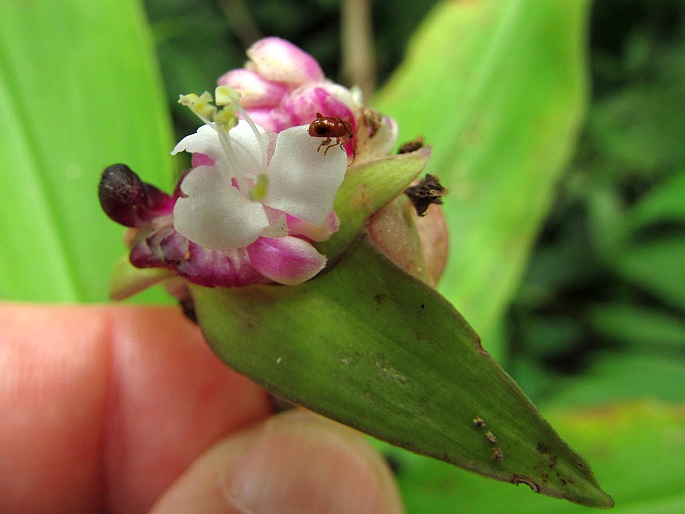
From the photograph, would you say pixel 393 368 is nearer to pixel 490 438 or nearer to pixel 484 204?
pixel 490 438

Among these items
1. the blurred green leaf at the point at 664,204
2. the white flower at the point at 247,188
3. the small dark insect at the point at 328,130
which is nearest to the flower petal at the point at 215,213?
the white flower at the point at 247,188

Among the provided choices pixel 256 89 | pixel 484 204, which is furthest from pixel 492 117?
pixel 256 89

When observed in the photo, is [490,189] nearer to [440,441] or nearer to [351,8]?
[440,441]

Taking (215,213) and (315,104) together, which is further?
(315,104)

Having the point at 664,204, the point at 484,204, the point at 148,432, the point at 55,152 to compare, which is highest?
the point at 55,152

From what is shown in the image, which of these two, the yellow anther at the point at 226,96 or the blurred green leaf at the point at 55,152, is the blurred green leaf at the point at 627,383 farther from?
the yellow anther at the point at 226,96

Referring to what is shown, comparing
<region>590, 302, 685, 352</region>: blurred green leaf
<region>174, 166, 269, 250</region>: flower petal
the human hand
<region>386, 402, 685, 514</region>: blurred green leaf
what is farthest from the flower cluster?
<region>590, 302, 685, 352</region>: blurred green leaf

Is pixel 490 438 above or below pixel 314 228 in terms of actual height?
below

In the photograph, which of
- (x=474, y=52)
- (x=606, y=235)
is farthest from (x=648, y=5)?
(x=474, y=52)
